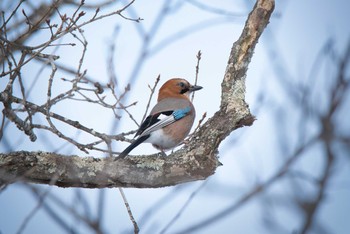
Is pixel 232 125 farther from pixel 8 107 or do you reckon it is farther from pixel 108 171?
pixel 8 107

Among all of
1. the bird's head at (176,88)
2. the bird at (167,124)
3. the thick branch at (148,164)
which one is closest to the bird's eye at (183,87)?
the bird's head at (176,88)

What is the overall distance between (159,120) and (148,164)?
68.2 inches

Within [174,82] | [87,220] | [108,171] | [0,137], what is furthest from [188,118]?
[87,220]

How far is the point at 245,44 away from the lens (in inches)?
250

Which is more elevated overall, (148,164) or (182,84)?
(182,84)

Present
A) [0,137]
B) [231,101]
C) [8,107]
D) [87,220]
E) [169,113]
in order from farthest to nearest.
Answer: [169,113] → [231,101] → [8,107] → [0,137] → [87,220]

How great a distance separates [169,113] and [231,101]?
1764mm

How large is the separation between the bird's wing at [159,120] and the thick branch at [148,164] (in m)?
1.14

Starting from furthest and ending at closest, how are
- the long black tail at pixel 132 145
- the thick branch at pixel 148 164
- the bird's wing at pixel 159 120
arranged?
the bird's wing at pixel 159 120
the long black tail at pixel 132 145
the thick branch at pixel 148 164

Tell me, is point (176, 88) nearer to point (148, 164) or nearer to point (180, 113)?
point (180, 113)

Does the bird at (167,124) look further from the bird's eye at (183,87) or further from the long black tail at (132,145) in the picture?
the bird's eye at (183,87)

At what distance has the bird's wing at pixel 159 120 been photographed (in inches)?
268

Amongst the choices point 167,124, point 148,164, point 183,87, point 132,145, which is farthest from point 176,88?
point 148,164

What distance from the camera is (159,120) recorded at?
23.8ft
